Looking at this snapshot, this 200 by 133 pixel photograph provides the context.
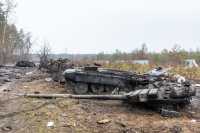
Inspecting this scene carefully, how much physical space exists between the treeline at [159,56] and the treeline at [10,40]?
15.1m

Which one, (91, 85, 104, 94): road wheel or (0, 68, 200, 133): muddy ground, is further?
(91, 85, 104, 94): road wheel

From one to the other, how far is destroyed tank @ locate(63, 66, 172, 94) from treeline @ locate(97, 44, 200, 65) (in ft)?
77.9

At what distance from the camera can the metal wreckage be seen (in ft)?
48.5

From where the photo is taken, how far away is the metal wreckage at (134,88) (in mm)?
14789

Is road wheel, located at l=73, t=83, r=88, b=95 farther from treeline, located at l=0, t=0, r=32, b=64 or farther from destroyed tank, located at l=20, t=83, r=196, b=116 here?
treeline, located at l=0, t=0, r=32, b=64

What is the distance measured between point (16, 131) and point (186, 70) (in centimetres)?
2042

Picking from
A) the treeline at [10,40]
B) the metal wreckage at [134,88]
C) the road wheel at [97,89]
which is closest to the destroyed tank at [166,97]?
the metal wreckage at [134,88]

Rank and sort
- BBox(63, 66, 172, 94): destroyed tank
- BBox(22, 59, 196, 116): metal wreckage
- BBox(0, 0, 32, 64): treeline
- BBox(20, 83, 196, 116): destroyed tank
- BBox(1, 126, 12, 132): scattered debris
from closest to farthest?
1. BBox(1, 126, 12, 132): scattered debris
2. BBox(20, 83, 196, 116): destroyed tank
3. BBox(22, 59, 196, 116): metal wreckage
4. BBox(63, 66, 172, 94): destroyed tank
5. BBox(0, 0, 32, 64): treeline

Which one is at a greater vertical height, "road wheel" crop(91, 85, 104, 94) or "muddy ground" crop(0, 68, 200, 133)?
"road wheel" crop(91, 85, 104, 94)

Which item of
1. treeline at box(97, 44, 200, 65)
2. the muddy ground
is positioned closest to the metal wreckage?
the muddy ground

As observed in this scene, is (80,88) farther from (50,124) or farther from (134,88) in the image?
(50,124)

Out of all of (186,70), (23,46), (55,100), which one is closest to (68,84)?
(55,100)

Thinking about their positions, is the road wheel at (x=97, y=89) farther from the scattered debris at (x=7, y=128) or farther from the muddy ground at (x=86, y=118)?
the scattered debris at (x=7, y=128)

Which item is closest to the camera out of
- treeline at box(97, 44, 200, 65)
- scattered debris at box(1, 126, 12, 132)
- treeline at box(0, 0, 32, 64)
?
scattered debris at box(1, 126, 12, 132)
